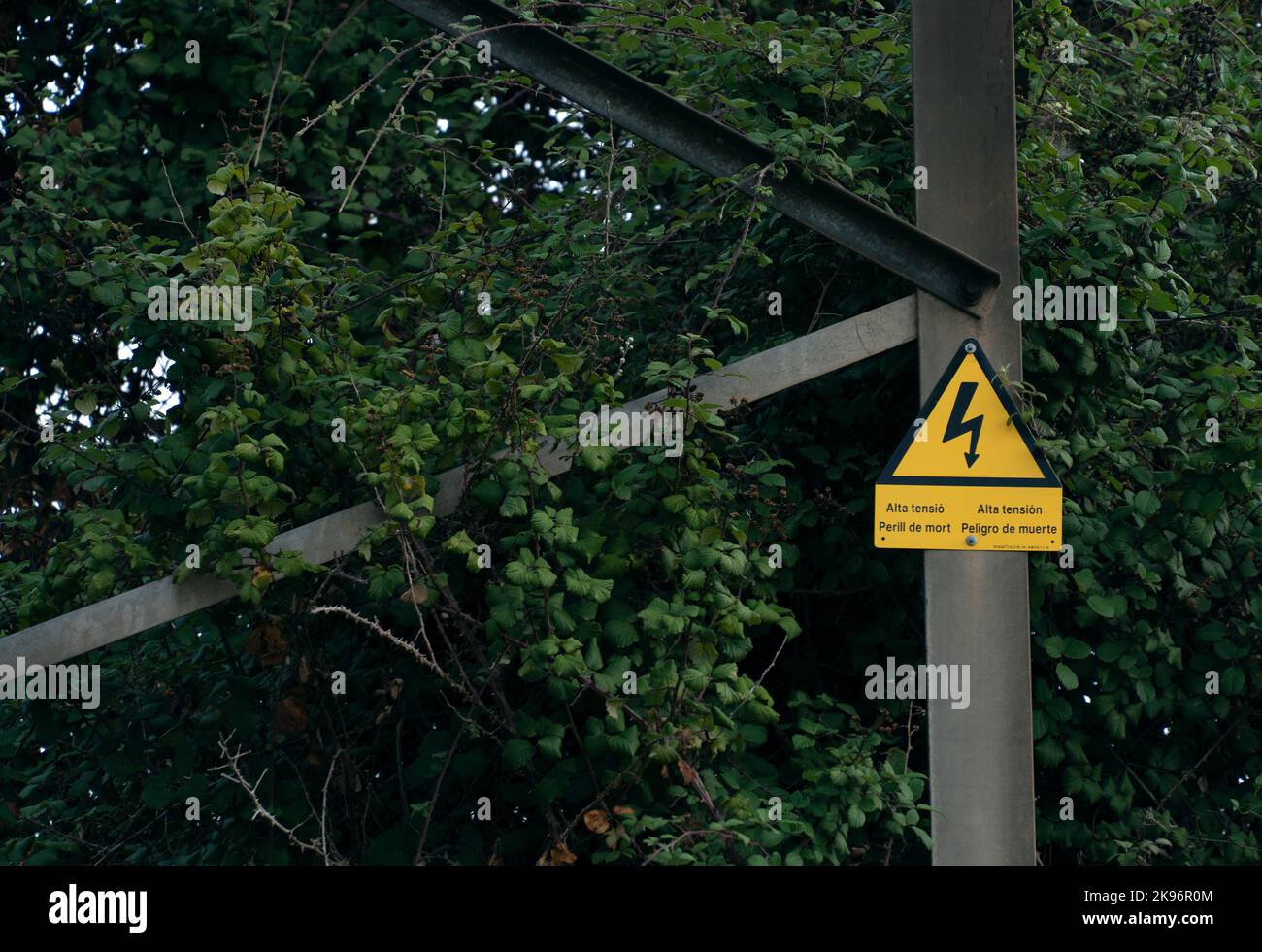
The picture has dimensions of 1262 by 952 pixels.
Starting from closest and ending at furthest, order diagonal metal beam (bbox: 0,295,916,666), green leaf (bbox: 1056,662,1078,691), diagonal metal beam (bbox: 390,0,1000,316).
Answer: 1. diagonal metal beam (bbox: 0,295,916,666)
2. diagonal metal beam (bbox: 390,0,1000,316)
3. green leaf (bbox: 1056,662,1078,691)

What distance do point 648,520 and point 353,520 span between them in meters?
0.96

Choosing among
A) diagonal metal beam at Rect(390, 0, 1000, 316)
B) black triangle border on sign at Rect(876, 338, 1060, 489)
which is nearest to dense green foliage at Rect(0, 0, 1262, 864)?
diagonal metal beam at Rect(390, 0, 1000, 316)

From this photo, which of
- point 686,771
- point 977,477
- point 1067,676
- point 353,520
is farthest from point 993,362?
point 353,520

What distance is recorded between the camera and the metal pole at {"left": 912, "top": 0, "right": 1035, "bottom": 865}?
14.4 ft

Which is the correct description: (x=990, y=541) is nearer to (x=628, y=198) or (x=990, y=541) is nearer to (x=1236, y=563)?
(x=1236, y=563)

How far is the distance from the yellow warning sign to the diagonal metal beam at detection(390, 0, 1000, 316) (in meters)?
0.42

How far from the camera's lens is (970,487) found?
4.43m

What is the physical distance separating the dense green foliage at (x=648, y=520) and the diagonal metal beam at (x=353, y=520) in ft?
0.33

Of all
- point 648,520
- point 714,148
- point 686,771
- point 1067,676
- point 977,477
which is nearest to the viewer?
point 686,771

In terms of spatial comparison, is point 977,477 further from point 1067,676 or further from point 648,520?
point 648,520

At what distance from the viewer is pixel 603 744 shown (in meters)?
4.31

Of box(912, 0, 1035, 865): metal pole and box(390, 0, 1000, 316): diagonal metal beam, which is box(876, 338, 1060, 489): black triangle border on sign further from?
box(390, 0, 1000, 316): diagonal metal beam
